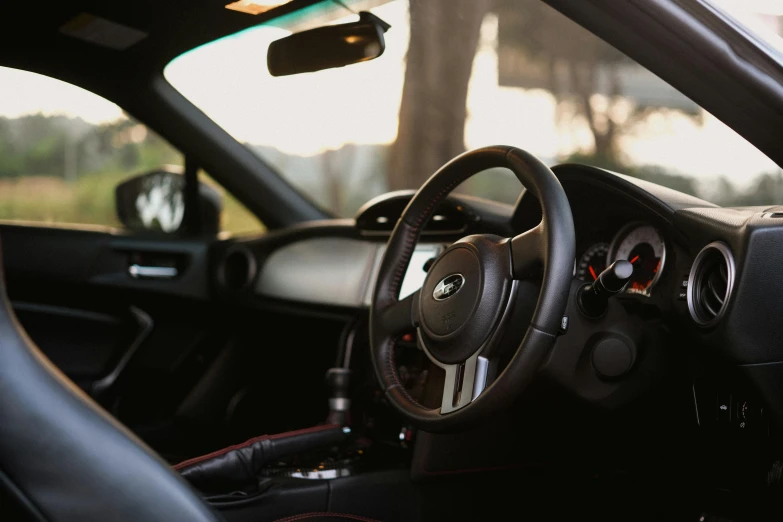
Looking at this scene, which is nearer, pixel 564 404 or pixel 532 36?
pixel 564 404

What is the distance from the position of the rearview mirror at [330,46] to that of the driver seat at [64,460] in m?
1.10

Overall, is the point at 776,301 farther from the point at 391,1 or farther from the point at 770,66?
the point at 391,1

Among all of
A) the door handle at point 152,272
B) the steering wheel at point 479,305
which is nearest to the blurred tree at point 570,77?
the door handle at point 152,272

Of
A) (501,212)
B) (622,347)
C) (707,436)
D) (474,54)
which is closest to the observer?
(622,347)

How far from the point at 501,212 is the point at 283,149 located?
8.55 feet

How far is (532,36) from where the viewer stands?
544 centimetres

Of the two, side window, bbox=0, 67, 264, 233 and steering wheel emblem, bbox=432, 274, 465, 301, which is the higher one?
side window, bbox=0, 67, 264, 233

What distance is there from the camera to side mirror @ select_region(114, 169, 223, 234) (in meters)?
2.92

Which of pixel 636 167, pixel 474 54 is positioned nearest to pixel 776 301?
pixel 474 54

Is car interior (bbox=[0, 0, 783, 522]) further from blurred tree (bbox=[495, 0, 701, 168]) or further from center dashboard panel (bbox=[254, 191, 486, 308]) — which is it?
blurred tree (bbox=[495, 0, 701, 168])

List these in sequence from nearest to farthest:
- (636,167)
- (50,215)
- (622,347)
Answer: (622,347) → (50,215) → (636,167)

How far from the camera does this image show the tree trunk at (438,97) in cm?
419

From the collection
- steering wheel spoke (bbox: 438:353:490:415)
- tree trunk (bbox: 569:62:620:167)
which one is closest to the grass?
steering wheel spoke (bbox: 438:353:490:415)

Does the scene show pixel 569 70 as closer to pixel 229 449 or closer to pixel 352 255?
pixel 352 255
